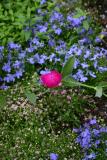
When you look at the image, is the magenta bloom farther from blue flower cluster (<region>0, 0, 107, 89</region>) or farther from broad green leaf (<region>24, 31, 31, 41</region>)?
broad green leaf (<region>24, 31, 31, 41</region>)

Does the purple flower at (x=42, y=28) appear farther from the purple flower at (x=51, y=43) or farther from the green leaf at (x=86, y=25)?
the green leaf at (x=86, y=25)

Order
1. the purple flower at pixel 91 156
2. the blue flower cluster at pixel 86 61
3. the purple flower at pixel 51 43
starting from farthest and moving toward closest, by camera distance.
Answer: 1. the purple flower at pixel 51 43
2. the blue flower cluster at pixel 86 61
3. the purple flower at pixel 91 156

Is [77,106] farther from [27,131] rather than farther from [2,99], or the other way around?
[2,99]

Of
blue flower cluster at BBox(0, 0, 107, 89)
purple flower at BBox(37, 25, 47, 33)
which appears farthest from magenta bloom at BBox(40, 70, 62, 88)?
purple flower at BBox(37, 25, 47, 33)

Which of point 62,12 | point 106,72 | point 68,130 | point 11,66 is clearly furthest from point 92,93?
point 62,12

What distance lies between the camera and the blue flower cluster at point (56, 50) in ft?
13.3

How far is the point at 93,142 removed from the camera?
346 centimetres

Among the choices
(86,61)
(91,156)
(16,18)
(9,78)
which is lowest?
(91,156)

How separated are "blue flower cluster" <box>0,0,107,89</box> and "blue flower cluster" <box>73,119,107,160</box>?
514mm

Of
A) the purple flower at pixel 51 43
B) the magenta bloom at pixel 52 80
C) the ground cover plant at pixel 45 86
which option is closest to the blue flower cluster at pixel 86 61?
the ground cover plant at pixel 45 86

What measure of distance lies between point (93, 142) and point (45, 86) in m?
0.64

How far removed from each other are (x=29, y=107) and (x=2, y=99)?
3.89 ft

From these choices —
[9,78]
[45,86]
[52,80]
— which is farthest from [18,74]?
[52,80]

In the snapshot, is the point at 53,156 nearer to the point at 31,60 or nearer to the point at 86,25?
the point at 31,60
